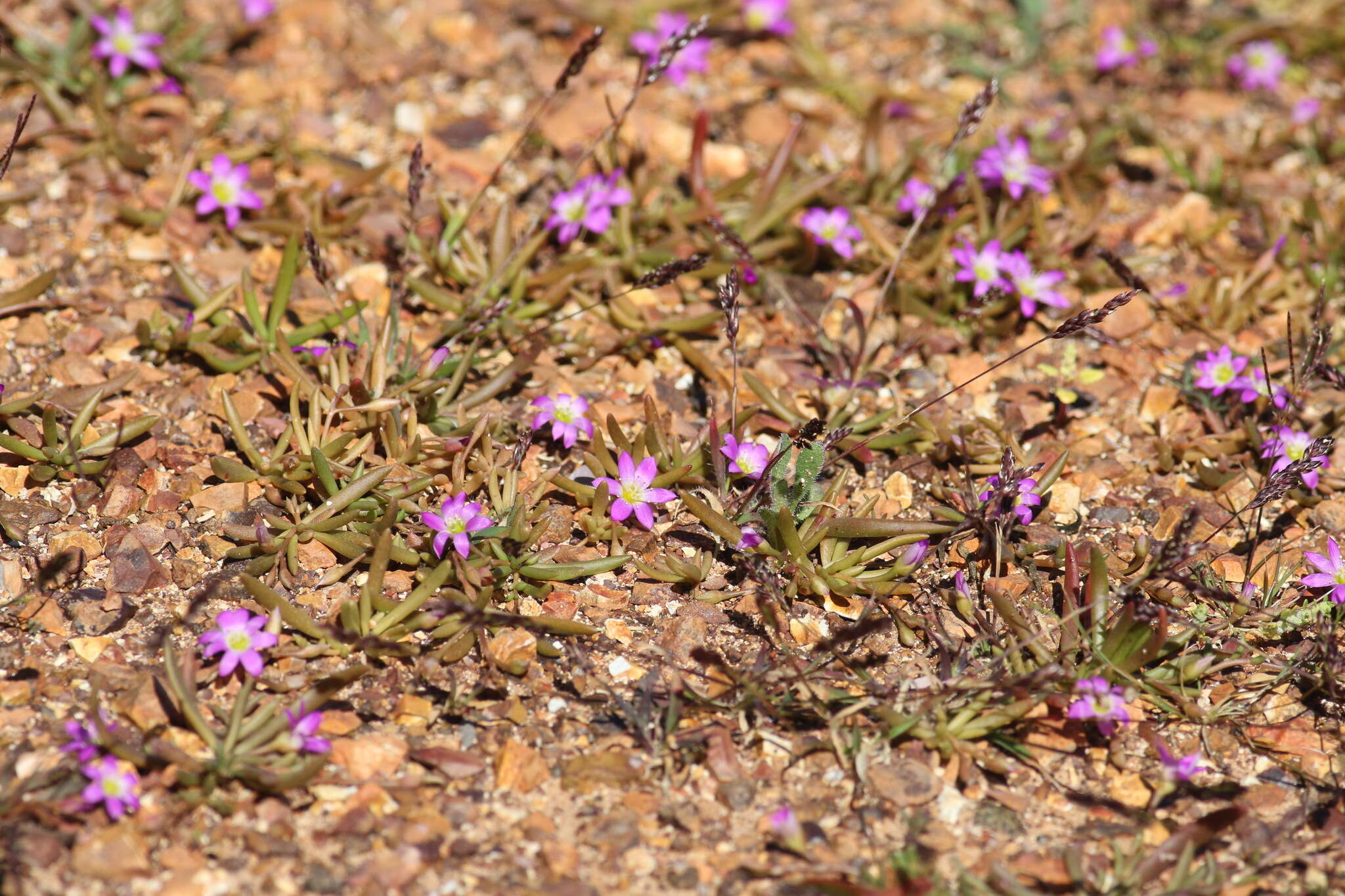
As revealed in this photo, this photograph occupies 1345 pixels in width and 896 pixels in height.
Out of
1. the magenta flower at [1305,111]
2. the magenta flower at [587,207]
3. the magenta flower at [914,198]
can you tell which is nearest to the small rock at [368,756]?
the magenta flower at [587,207]

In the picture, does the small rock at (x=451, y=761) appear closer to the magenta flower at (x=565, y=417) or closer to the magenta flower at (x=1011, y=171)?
the magenta flower at (x=565, y=417)

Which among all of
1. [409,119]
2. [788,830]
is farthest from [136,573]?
[409,119]

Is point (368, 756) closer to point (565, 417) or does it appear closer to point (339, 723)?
point (339, 723)

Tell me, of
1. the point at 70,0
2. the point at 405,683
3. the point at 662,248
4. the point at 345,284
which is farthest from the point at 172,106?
the point at 405,683

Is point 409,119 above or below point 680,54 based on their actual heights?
below

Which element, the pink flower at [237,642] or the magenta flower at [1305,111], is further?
the magenta flower at [1305,111]

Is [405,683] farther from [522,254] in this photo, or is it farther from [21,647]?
[522,254]
